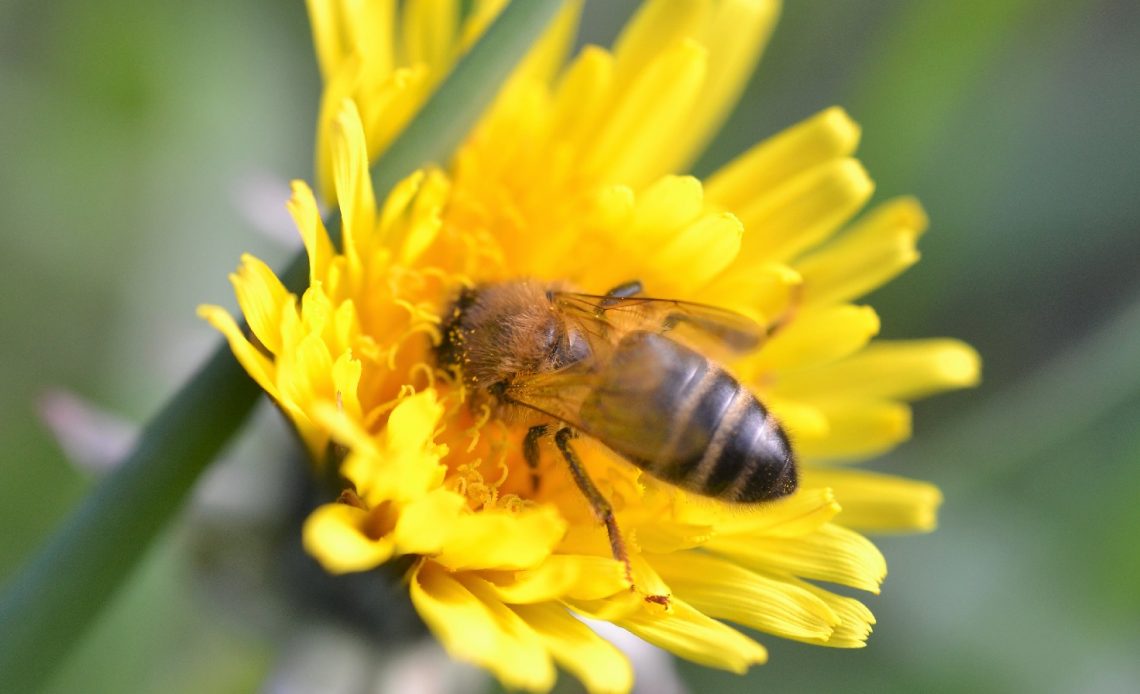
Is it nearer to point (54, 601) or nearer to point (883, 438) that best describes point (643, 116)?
point (883, 438)

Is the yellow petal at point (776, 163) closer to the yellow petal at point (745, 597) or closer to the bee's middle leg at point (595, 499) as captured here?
the bee's middle leg at point (595, 499)

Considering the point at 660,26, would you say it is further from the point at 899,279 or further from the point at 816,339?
the point at 899,279

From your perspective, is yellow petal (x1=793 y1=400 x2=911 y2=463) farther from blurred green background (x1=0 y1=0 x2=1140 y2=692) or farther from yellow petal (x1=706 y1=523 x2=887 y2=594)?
blurred green background (x1=0 y1=0 x2=1140 y2=692)

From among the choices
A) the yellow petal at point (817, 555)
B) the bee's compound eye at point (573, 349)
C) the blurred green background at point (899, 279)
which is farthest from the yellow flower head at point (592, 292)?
the blurred green background at point (899, 279)

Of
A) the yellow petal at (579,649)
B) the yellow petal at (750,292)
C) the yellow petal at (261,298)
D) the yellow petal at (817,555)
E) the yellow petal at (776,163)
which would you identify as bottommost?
the yellow petal at (579,649)

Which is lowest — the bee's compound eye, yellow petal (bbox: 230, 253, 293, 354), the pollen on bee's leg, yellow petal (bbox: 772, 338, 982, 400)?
yellow petal (bbox: 230, 253, 293, 354)

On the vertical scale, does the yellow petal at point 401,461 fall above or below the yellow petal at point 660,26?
below

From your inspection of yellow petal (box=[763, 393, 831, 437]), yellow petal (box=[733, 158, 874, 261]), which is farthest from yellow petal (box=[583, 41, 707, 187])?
yellow petal (box=[763, 393, 831, 437])
